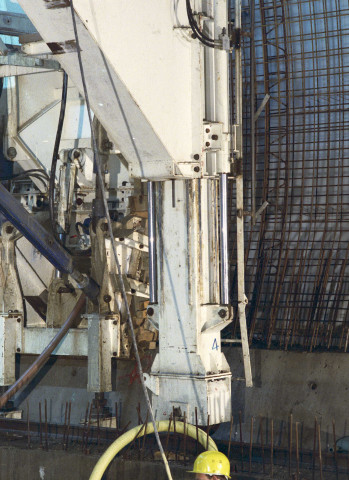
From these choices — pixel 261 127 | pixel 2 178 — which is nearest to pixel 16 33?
pixel 2 178

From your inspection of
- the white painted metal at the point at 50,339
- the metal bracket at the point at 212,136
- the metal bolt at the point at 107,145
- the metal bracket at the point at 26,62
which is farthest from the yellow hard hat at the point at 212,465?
the metal bracket at the point at 26,62

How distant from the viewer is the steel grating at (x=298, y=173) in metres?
7.08

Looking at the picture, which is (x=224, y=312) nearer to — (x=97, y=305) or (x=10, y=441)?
(x=97, y=305)

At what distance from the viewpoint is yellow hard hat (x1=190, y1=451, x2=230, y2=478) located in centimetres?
508

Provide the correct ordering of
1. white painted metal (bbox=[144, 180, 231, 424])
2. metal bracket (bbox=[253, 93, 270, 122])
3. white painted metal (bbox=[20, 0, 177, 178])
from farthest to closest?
metal bracket (bbox=[253, 93, 270, 122]) < white painted metal (bbox=[144, 180, 231, 424]) < white painted metal (bbox=[20, 0, 177, 178])

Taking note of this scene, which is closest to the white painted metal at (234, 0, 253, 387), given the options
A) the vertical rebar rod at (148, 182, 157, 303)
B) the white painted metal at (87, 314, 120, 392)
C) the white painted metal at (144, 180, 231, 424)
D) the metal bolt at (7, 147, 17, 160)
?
the white painted metal at (144, 180, 231, 424)

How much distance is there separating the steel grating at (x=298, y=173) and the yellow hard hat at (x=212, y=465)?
2.07 m

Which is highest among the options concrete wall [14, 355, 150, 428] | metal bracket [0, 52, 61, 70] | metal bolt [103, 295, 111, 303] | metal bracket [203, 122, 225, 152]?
metal bracket [0, 52, 61, 70]

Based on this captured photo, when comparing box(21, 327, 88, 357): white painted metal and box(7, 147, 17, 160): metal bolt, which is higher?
box(7, 147, 17, 160): metal bolt

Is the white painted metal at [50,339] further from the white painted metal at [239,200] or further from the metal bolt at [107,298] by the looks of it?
the white painted metal at [239,200]

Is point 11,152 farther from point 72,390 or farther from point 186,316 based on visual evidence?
point 186,316

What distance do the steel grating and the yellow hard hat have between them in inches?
81.5

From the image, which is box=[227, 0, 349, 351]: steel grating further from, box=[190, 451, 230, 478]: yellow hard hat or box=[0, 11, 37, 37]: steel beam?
box=[0, 11, 37, 37]: steel beam

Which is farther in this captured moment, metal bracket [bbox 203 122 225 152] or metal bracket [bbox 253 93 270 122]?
metal bracket [bbox 253 93 270 122]
